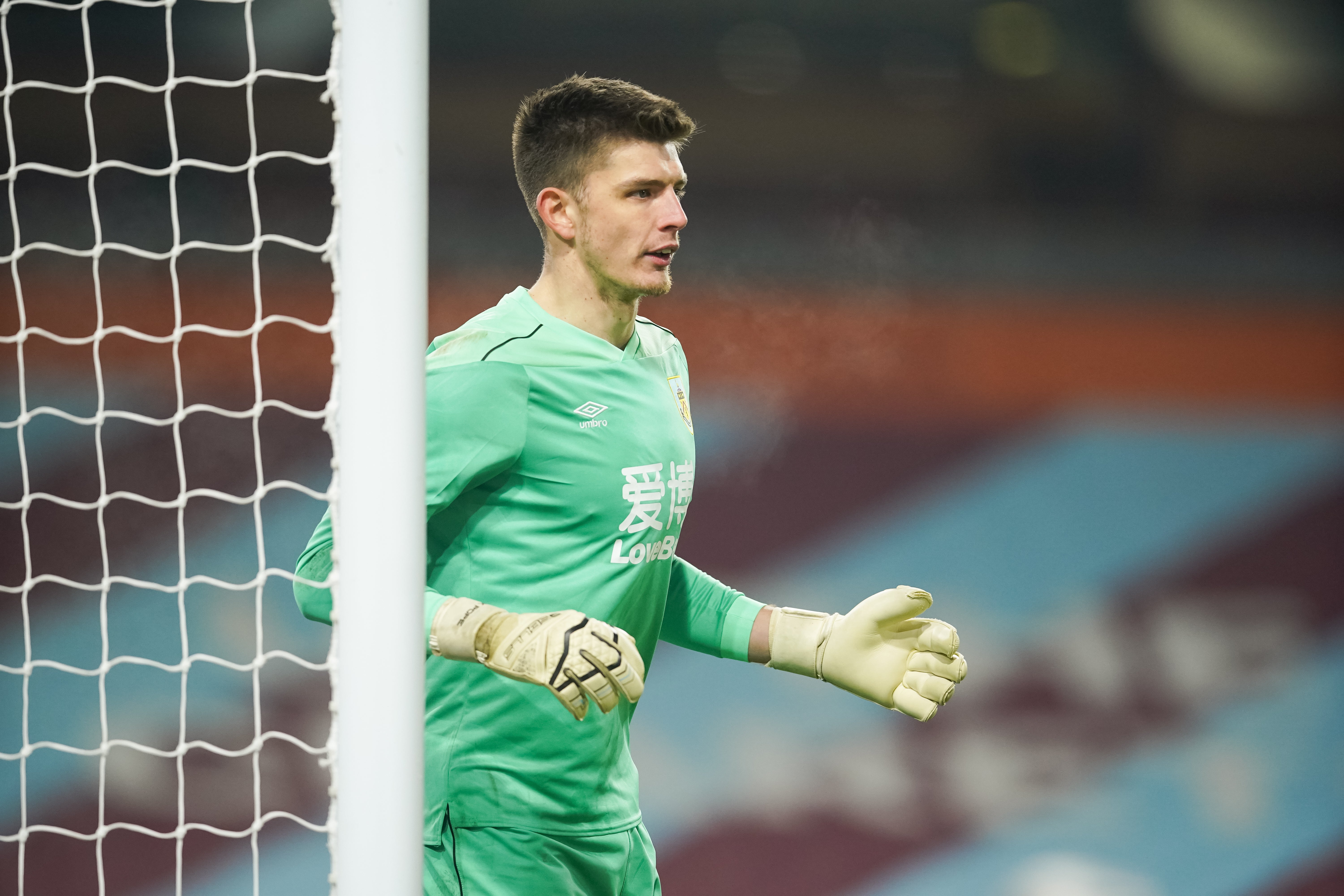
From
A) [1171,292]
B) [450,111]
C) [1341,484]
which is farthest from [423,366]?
[1341,484]

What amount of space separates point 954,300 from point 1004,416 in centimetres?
30

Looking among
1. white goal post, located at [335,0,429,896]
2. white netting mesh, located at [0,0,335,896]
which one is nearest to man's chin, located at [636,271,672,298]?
white goal post, located at [335,0,429,896]

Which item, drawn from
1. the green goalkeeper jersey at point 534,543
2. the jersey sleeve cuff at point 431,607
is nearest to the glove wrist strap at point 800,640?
the green goalkeeper jersey at point 534,543

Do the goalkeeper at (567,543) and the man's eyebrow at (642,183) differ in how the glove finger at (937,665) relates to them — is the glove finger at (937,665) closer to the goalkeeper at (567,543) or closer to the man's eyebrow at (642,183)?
the goalkeeper at (567,543)

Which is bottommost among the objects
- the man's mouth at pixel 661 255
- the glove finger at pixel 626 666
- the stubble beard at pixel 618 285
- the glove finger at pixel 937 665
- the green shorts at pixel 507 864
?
the green shorts at pixel 507 864

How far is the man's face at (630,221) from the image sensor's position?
52.3 inches

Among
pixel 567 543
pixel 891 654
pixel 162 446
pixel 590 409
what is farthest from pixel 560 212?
pixel 162 446

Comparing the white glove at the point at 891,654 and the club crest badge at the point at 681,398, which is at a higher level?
the club crest badge at the point at 681,398

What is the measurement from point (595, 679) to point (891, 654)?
473 millimetres

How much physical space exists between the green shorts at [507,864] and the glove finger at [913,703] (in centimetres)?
36

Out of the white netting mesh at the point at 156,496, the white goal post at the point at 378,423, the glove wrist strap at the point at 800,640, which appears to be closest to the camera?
the white goal post at the point at 378,423

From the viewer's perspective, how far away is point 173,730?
287 centimetres

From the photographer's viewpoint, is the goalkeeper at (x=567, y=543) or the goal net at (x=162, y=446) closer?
the goalkeeper at (x=567, y=543)

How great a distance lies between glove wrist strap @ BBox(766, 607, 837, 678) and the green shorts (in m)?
0.30
